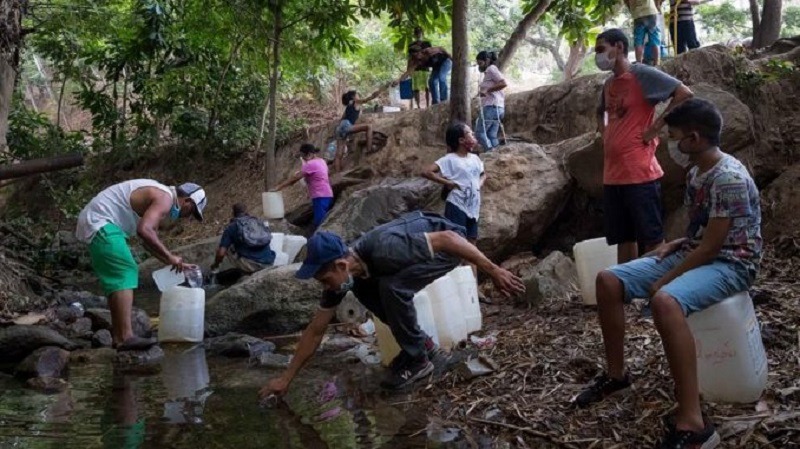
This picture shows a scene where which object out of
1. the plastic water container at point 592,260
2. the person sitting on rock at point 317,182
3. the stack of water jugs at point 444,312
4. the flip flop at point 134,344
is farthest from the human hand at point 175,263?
the person sitting on rock at point 317,182

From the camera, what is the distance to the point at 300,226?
11.6 meters

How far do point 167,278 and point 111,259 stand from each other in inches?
39.5

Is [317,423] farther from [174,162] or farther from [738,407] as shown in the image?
[174,162]

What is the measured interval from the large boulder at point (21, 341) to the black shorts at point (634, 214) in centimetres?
421

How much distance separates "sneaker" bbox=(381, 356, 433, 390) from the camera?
4.34 metres

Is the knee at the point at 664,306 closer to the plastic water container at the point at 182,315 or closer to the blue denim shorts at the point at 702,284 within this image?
the blue denim shorts at the point at 702,284

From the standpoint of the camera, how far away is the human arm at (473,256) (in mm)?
3850

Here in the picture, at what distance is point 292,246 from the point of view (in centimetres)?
956

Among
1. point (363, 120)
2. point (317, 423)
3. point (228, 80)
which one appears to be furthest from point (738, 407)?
point (228, 80)

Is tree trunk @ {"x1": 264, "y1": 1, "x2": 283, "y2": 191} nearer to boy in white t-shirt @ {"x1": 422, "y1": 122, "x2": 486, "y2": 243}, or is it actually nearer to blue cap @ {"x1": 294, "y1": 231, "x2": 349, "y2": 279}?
boy in white t-shirt @ {"x1": 422, "y1": 122, "x2": 486, "y2": 243}

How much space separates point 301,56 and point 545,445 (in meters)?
11.4

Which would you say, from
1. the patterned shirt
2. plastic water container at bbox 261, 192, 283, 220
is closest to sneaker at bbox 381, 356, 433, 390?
the patterned shirt

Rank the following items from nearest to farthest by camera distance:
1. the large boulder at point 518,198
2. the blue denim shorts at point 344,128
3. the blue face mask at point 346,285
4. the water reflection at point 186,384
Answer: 1. the blue face mask at point 346,285
2. the water reflection at point 186,384
3. the large boulder at point 518,198
4. the blue denim shorts at point 344,128

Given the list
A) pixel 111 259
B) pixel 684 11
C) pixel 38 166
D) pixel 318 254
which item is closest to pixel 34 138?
pixel 38 166
